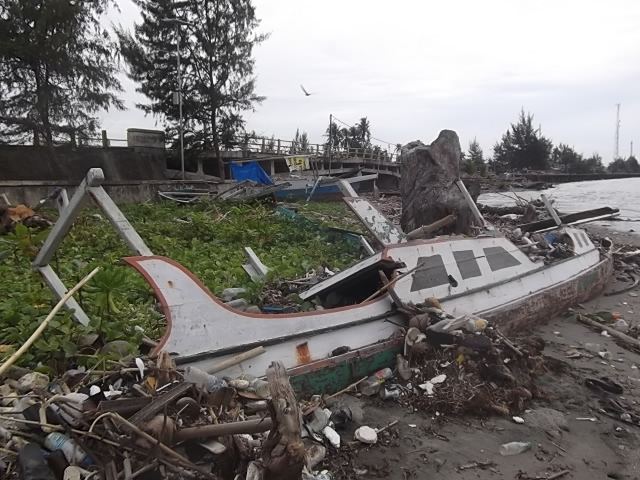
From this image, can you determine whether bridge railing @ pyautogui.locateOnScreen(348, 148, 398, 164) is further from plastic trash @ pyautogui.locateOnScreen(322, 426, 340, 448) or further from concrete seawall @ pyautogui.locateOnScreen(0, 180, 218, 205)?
plastic trash @ pyautogui.locateOnScreen(322, 426, 340, 448)

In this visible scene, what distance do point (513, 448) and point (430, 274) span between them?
215 centimetres

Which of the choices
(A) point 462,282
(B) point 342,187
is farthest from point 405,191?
(A) point 462,282

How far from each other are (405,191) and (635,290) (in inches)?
186

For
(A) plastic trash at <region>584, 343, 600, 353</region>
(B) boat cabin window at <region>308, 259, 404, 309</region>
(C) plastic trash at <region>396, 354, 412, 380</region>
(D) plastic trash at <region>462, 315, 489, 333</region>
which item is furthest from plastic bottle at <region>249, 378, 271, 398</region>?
(A) plastic trash at <region>584, 343, 600, 353</region>

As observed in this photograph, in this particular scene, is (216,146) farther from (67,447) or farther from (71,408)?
(67,447)

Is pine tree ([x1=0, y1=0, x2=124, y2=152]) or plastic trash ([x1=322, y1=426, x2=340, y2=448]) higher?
pine tree ([x1=0, y1=0, x2=124, y2=152])

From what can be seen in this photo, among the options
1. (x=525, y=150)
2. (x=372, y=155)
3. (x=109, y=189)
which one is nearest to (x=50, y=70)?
(x=109, y=189)

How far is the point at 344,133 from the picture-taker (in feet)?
188

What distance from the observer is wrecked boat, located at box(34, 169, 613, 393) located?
11.3 ft

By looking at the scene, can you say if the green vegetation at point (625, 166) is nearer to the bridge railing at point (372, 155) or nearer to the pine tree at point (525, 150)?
the pine tree at point (525, 150)

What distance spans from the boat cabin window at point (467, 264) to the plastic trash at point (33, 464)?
4.59 metres

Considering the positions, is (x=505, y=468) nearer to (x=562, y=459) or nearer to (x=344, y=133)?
(x=562, y=459)

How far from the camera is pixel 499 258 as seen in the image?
6422mm

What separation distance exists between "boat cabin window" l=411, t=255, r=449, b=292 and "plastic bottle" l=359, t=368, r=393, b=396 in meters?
1.05
